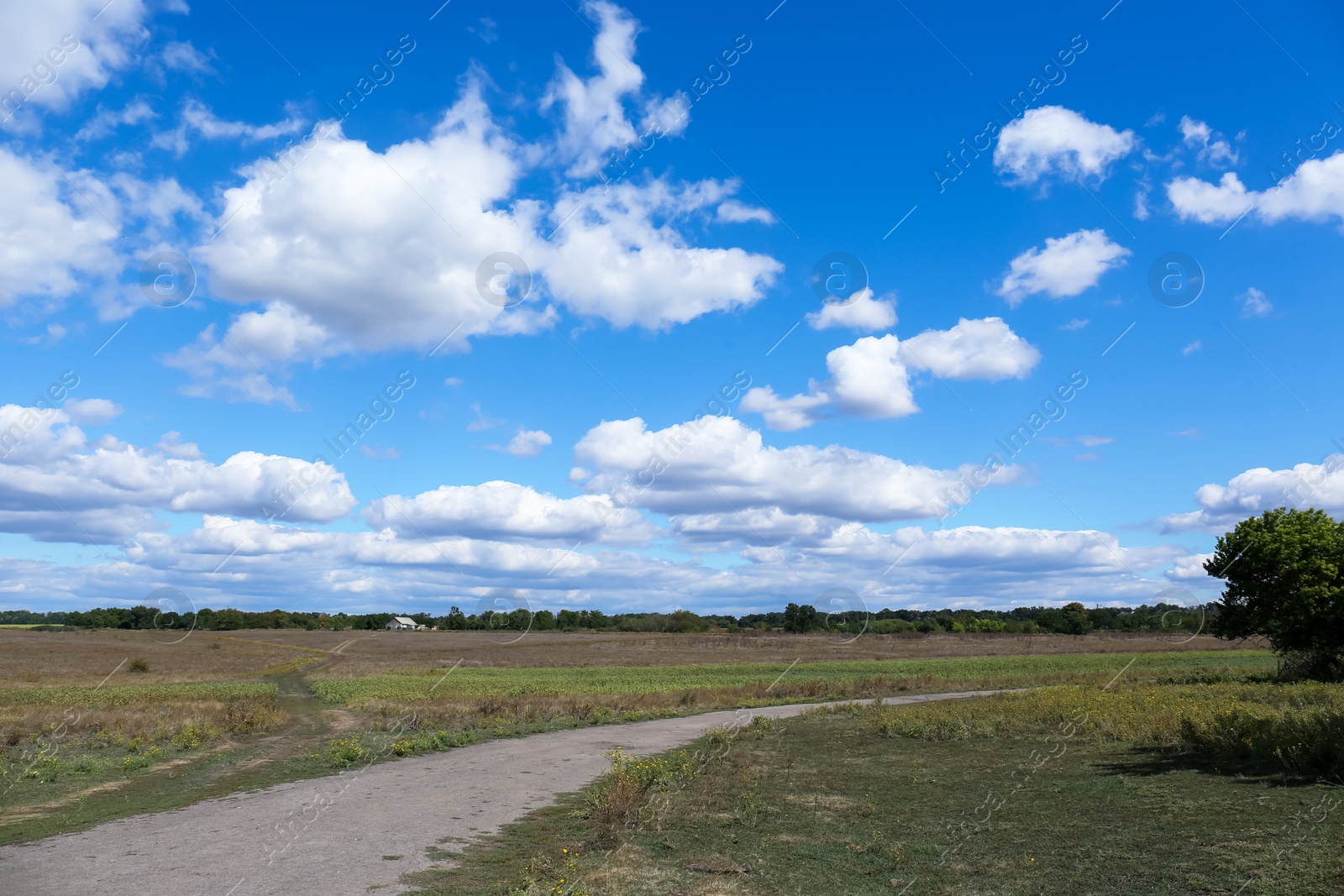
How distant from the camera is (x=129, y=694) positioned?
46.5 m

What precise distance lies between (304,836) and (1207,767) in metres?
17.3

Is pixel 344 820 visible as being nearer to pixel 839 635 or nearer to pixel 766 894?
pixel 766 894

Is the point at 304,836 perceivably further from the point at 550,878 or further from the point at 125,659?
the point at 125,659

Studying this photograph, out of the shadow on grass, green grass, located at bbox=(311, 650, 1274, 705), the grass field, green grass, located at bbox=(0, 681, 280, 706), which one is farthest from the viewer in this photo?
green grass, located at bbox=(311, 650, 1274, 705)

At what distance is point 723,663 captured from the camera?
84.6 meters

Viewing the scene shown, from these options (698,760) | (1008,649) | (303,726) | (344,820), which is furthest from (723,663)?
(344,820)

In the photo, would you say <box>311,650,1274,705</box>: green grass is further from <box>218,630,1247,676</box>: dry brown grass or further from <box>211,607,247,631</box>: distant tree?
<box>211,607,247,631</box>: distant tree

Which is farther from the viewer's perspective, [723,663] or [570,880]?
[723,663]

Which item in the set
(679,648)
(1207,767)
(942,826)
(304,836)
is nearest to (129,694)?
(304,836)

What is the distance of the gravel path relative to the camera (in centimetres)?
1096

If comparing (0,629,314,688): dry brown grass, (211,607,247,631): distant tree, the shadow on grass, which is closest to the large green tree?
the shadow on grass

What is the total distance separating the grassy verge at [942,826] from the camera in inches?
404

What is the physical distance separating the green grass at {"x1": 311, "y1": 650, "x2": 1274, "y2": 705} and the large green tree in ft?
29.4

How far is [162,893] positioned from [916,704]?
32.6 m
